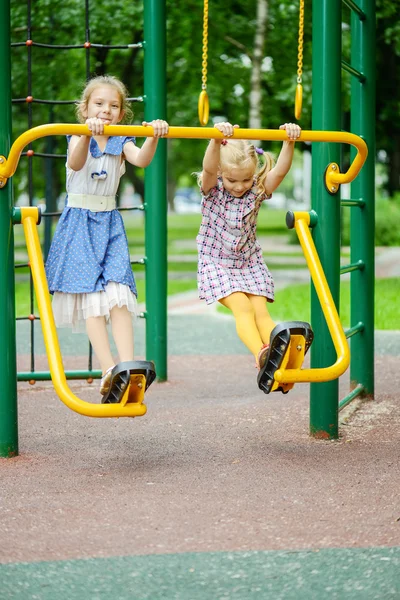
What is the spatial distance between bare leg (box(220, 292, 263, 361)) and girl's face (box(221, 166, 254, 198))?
444mm

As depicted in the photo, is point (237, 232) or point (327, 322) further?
point (237, 232)

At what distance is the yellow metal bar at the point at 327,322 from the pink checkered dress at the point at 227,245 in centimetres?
26

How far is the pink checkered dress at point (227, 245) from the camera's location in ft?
13.9

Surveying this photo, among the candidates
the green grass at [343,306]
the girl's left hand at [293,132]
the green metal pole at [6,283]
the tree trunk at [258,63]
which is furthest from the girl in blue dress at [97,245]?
the tree trunk at [258,63]

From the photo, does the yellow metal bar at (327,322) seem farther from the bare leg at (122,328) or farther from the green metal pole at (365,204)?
the green metal pole at (365,204)

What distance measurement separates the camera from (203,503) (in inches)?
132

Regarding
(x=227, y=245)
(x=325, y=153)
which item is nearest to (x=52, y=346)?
(x=227, y=245)

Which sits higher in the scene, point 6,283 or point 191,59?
point 191,59

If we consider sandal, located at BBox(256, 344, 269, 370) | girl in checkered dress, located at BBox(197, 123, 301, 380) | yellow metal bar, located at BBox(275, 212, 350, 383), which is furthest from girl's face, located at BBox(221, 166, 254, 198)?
sandal, located at BBox(256, 344, 269, 370)

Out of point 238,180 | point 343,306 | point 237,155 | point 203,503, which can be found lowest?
point 203,503

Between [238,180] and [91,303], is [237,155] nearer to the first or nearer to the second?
[238,180]

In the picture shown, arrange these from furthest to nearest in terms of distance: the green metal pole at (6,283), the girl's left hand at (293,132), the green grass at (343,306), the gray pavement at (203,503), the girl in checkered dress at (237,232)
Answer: the green grass at (343,306)
the girl in checkered dress at (237,232)
the green metal pole at (6,283)
the girl's left hand at (293,132)
the gray pavement at (203,503)

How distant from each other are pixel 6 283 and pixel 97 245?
428 mm

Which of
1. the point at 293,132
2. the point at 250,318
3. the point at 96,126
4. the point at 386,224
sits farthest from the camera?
the point at 386,224
